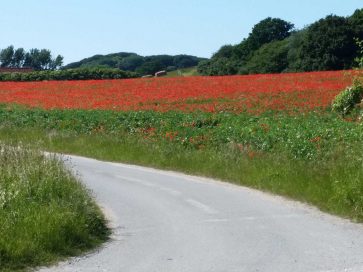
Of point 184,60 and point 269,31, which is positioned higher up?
point 269,31

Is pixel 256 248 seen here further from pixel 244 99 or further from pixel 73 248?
pixel 244 99

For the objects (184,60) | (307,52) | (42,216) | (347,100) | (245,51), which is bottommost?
(42,216)

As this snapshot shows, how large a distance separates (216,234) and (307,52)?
53093 mm

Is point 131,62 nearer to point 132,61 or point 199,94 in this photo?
point 132,61

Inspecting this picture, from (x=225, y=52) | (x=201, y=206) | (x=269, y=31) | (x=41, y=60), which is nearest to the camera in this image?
(x=201, y=206)

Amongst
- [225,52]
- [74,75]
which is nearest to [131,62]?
[225,52]

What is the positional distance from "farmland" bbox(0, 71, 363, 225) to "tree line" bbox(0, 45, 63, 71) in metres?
105

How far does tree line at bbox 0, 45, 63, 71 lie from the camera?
149 metres

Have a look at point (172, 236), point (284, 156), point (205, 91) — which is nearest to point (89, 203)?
point (172, 236)

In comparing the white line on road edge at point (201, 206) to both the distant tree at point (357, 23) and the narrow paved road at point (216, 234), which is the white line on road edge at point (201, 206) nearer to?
the narrow paved road at point (216, 234)

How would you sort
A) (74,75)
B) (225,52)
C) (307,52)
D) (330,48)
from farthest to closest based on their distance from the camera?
1. (225,52)
2. (74,75)
3. (307,52)
4. (330,48)

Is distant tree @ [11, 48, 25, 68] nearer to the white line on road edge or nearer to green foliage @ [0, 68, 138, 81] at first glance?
green foliage @ [0, 68, 138, 81]

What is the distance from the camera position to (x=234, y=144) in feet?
63.2

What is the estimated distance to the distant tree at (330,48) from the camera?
59.2 meters
